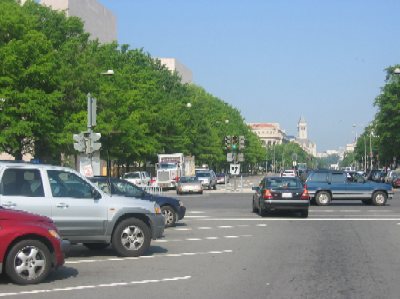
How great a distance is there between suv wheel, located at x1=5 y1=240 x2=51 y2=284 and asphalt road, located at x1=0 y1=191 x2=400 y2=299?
15 centimetres

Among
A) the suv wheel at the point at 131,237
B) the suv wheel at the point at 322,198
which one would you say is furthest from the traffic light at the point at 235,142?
the suv wheel at the point at 131,237

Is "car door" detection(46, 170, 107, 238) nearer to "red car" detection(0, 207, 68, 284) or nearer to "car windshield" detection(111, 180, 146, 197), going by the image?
"red car" detection(0, 207, 68, 284)

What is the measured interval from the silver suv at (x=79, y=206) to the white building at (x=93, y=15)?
217ft

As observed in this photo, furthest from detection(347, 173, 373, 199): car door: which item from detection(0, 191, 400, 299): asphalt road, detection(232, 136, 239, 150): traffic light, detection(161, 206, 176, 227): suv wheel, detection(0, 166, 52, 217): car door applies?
detection(0, 166, 52, 217): car door

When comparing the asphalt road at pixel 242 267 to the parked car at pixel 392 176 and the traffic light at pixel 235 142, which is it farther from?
the parked car at pixel 392 176

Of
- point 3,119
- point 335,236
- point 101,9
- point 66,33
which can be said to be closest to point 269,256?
point 335,236

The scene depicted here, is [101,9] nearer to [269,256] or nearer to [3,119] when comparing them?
[3,119]

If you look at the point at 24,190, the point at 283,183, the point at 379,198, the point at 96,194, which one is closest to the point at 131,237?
the point at 96,194

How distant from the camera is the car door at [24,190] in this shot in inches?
459

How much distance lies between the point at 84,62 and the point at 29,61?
753cm

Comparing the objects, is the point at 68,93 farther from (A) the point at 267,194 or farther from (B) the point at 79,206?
(B) the point at 79,206

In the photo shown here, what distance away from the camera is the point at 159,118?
6044cm

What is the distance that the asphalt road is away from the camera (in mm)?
9453

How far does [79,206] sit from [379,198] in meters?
22.3
